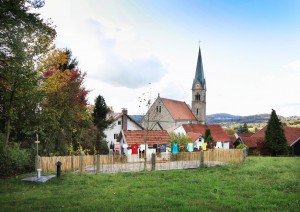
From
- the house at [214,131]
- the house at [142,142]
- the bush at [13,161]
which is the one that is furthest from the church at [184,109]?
the bush at [13,161]

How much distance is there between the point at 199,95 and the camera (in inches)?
3711

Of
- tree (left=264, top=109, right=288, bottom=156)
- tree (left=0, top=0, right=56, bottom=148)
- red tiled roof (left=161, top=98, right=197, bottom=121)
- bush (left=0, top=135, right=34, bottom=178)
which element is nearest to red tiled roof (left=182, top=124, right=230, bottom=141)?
red tiled roof (left=161, top=98, right=197, bottom=121)

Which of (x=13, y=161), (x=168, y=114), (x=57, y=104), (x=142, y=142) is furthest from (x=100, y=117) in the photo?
(x=168, y=114)

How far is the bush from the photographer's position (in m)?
20.6

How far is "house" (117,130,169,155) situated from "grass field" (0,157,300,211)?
1710cm

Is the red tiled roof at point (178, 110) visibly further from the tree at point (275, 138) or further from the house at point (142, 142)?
the house at point (142, 142)

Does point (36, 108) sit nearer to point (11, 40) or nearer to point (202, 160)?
point (11, 40)

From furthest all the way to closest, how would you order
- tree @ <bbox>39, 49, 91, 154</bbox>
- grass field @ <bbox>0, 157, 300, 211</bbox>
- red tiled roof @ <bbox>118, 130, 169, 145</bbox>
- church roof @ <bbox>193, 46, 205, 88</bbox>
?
1. church roof @ <bbox>193, 46, 205, 88</bbox>
2. red tiled roof @ <bbox>118, 130, 169, 145</bbox>
3. tree @ <bbox>39, 49, 91, 154</bbox>
4. grass field @ <bbox>0, 157, 300, 211</bbox>

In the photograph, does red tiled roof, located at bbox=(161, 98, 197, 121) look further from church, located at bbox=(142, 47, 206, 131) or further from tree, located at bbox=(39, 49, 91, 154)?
tree, located at bbox=(39, 49, 91, 154)

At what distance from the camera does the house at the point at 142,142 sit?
3525 cm

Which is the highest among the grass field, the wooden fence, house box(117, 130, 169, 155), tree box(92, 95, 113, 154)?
tree box(92, 95, 113, 154)

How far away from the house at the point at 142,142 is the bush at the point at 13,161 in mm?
13774

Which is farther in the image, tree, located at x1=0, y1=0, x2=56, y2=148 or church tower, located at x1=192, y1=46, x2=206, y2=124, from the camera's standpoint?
church tower, located at x1=192, y1=46, x2=206, y2=124

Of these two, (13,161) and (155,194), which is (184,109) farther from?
(155,194)
